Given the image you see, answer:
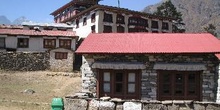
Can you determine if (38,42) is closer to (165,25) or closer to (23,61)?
(23,61)

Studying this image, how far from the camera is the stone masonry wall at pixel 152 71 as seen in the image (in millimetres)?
19359

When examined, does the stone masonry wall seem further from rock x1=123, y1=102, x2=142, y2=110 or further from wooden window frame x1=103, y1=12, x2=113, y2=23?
wooden window frame x1=103, y1=12, x2=113, y2=23

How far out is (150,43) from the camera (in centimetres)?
2108

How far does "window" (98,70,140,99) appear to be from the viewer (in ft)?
65.3

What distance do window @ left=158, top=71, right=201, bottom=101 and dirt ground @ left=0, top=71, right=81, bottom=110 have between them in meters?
9.45

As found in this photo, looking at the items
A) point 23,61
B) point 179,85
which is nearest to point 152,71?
point 179,85

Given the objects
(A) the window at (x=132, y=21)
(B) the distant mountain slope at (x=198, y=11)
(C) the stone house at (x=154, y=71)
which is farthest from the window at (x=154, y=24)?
(B) the distant mountain slope at (x=198, y=11)

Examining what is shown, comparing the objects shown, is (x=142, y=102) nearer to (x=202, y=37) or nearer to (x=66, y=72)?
(x=202, y=37)

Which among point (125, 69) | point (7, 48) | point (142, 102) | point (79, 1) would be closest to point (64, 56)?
point (7, 48)

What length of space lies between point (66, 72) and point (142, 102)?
93.1ft

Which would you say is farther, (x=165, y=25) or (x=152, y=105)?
(x=165, y=25)

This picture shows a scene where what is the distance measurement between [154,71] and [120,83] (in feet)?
7.39

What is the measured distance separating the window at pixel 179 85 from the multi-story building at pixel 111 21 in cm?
2969

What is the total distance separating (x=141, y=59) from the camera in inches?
787
